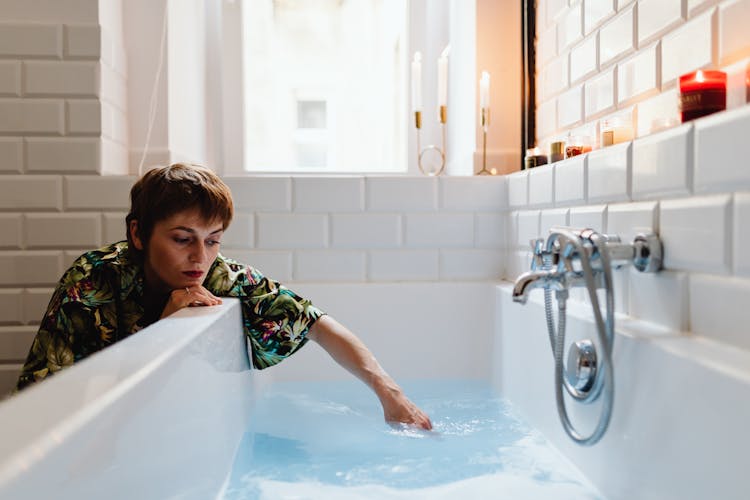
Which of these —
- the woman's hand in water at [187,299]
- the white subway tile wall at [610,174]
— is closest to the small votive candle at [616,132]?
the white subway tile wall at [610,174]

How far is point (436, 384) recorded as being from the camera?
1.72m

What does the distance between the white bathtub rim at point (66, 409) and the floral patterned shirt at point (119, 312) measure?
380 millimetres

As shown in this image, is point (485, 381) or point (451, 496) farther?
point (485, 381)

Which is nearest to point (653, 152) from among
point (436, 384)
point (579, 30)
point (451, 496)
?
point (451, 496)

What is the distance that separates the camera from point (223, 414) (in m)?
1.06

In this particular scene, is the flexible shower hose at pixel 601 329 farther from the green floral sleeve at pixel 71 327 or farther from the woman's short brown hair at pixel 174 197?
the green floral sleeve at pixel 71 327

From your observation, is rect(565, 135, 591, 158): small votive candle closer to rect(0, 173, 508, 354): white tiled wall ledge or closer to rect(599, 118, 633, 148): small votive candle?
rect(599, 118, 633, 148): small votive candle

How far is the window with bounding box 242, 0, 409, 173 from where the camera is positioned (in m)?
2.61

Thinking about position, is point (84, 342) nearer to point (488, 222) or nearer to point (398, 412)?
point (398, 412)

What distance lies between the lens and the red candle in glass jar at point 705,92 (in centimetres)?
91

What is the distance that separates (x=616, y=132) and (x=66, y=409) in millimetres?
1143

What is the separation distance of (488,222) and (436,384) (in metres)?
0.49

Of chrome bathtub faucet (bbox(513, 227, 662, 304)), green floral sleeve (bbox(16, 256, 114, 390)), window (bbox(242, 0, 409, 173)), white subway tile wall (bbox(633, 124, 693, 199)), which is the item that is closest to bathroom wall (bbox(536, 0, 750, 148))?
white subway tile wall (bbox(633, 124, 693, 199))

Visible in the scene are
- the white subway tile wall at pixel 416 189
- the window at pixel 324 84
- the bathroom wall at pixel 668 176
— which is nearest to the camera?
the bathroom wall at pixel 668 176
